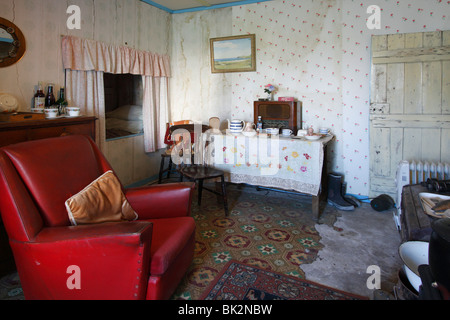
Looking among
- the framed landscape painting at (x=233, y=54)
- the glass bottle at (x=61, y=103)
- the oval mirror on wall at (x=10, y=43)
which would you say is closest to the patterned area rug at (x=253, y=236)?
the glass bottle at (x=61, y=103)

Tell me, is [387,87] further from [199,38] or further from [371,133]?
[199,38]

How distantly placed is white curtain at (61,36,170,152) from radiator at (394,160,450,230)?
3300mm

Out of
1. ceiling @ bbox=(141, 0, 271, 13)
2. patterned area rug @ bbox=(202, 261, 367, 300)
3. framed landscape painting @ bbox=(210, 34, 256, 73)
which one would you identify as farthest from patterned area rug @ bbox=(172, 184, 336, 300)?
ceiling @ bbox=(141, 0, 271, 13)

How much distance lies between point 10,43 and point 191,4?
2.56 m

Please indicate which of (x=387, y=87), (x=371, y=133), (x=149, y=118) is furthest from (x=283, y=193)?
(x=149, y=118)

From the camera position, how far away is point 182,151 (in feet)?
12.6

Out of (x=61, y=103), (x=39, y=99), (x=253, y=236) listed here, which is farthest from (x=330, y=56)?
(x=39, y=99)

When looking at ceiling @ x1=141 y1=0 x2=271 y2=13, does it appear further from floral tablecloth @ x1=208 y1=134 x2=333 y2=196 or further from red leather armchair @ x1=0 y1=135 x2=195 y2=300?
red leather armchair @ x1=0 y1=135 x2=195 y2=300

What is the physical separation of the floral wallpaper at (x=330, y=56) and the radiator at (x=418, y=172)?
22.2 inches

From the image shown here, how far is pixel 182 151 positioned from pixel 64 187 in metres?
2.04

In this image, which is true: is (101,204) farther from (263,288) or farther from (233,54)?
(233,54)

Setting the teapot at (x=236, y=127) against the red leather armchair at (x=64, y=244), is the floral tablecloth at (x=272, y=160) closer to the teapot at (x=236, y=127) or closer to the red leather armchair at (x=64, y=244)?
the teapot at (x=236, y=127)

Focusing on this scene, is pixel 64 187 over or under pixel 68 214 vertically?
over

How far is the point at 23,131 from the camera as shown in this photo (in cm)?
234
